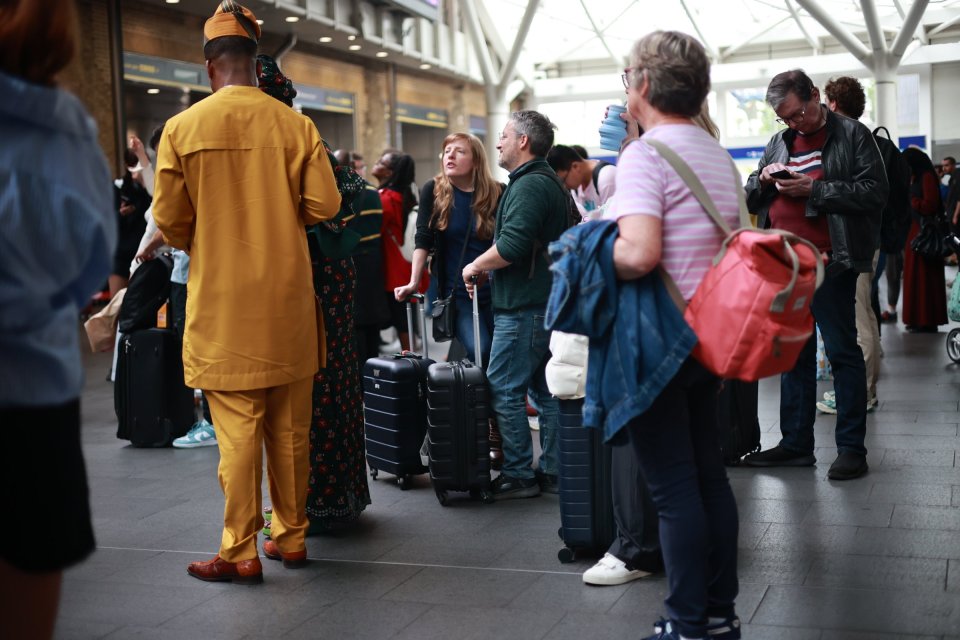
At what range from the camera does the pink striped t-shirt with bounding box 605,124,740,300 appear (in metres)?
2.97

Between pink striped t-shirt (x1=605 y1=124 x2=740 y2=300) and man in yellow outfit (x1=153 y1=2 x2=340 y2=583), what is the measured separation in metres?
1.54

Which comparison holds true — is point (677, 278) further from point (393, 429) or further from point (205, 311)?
point (393, 429)

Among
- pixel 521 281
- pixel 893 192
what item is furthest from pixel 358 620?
pixel 893 192

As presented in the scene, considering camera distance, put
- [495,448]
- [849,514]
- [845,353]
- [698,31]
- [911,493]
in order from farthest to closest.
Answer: [698,31], [495,448], [845,353], [911,493], [849,514]

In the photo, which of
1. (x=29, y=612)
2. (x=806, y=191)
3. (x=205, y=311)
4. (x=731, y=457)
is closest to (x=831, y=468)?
(x=731, y=457)

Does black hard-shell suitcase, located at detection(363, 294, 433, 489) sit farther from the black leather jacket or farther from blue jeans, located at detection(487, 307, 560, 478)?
the black leather jacket

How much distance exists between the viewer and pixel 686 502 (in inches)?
119

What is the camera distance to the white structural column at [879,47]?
2481 centimetres

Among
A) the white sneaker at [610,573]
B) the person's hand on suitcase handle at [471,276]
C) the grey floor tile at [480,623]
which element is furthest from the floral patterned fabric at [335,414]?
the white sneaker at [610,573]

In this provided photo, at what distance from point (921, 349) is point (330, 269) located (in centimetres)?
754

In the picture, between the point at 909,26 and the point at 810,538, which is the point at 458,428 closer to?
the point at 810,538

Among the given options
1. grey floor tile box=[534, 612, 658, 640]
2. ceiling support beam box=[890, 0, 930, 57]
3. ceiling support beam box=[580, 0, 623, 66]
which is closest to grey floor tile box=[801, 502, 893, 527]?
grey floor tile box=[534, 612, 658, 640]

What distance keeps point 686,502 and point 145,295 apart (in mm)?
5144

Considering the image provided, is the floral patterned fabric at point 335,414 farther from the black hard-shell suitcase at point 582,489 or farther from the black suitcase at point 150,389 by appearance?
the black suitcase at point 150,389
